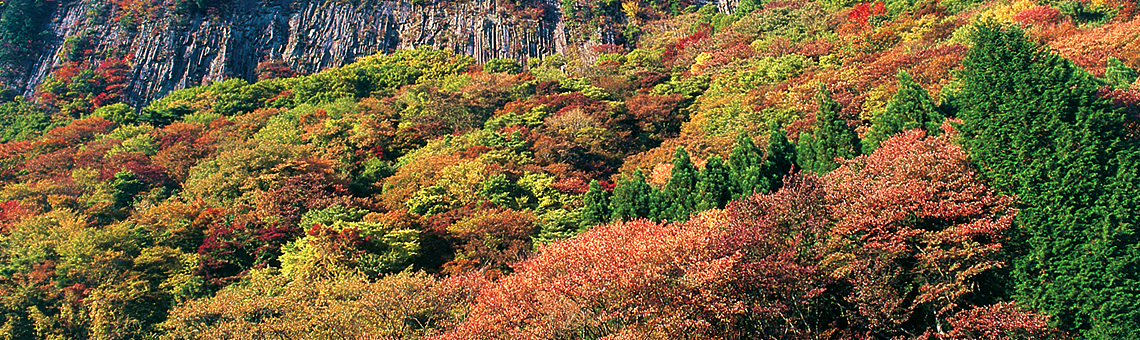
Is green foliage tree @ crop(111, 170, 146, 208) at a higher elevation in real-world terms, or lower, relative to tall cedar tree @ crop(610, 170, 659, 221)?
higher

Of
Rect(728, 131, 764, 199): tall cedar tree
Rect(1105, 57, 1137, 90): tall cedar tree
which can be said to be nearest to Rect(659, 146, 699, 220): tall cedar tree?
Rect(728, 131, 764, 199): tall cedar tree

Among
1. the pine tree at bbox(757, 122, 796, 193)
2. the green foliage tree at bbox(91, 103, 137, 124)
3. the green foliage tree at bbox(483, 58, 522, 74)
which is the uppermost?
the green foliage tree at bbox(91, 103, 137, 124)

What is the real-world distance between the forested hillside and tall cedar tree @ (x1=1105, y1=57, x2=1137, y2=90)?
0.55 ft

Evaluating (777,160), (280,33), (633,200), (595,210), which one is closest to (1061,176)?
(777,160)

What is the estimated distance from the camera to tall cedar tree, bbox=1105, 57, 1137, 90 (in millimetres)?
32562

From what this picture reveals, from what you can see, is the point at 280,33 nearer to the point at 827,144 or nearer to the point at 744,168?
the point at 744,168

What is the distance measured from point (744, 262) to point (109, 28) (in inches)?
3312

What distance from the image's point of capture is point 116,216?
4622cm

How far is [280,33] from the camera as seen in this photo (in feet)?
282

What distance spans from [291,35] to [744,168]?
67.2 meters

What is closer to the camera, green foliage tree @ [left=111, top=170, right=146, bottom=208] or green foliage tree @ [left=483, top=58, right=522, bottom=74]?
green foliage tree @ [left=111, top=170, right=146, bottom=208]

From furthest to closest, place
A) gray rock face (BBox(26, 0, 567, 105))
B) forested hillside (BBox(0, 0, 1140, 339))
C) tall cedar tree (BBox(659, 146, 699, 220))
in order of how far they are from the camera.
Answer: gray rock face (BBox(26, 0, 567, 105)) → tall cedar tree (BBox(659, 146, 699, 220)) → forested hillside (BBox(0, 0, 1140, 339))

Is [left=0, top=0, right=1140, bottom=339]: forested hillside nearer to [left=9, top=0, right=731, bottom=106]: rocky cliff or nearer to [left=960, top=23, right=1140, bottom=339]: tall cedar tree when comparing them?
[left=960, top=23, right=1140, bottom=339]: tall cedar tree

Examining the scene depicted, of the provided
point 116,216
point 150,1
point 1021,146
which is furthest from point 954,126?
point 150,1
